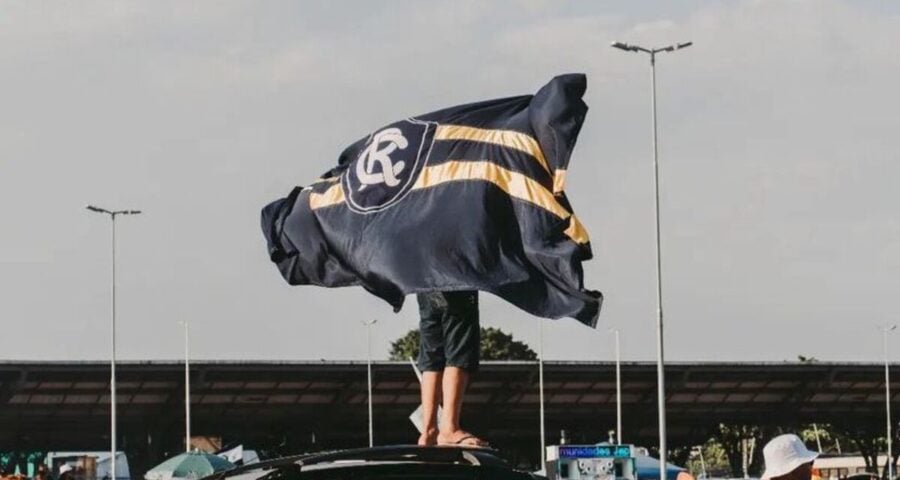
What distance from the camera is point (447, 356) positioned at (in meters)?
15.1

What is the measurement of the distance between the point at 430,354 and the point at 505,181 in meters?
1.32

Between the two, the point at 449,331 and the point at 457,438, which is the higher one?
the point at 449,331

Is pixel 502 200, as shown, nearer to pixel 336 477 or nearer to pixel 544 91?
pixel 544 91

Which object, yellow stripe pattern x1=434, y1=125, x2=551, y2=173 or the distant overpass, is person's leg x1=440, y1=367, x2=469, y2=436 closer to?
yellow stripe pattern x1=434, y1=125, x2=551, y2=173

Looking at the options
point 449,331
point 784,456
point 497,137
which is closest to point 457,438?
point 449,331

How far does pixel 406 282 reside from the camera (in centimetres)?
1516

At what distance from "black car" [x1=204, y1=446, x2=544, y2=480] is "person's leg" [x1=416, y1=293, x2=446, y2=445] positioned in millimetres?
3079

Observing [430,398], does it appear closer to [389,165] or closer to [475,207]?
[475,207]

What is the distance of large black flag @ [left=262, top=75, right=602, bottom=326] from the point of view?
14.9m

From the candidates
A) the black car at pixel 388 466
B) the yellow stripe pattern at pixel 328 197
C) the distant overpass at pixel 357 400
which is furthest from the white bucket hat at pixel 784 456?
the distant overpass at pixel 357 400

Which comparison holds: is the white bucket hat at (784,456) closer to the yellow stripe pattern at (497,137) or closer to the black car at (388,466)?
the yellow stripe pattern at (497,137)

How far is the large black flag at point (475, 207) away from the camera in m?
14.9

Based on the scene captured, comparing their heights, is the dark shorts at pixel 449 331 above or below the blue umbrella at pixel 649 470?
above

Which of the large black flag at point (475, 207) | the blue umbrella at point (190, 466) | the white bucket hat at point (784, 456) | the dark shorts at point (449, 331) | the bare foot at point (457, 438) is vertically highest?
the large black flag at point (475, 207)
